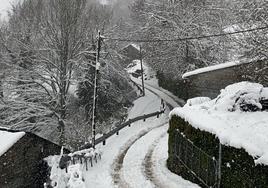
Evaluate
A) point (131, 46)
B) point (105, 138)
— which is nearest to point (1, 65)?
point (105, 138)

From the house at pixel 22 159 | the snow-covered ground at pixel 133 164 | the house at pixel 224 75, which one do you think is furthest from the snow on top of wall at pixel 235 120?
the house at pixel 22 159

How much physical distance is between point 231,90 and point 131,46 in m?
48.6

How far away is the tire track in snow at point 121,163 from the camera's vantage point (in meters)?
16.3

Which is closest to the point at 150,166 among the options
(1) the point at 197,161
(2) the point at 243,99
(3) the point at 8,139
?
(1) the point at 197,161

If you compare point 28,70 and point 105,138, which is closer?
point 105,138

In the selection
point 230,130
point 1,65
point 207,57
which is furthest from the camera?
point 207,57

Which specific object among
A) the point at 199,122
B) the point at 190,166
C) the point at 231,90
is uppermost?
the point at 231,90

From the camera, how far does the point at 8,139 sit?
17.2 metres

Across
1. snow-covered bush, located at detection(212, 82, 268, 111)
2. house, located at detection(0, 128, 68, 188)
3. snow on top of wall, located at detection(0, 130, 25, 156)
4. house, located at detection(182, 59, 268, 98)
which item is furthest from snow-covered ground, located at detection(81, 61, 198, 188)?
house, located at detection(182, 59, 268, 98)

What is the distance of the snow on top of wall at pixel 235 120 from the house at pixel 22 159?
7471mm

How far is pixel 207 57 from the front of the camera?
34.2 meters

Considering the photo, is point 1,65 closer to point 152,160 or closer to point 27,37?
point 27,37

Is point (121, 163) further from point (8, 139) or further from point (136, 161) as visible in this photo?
point (8, 139)

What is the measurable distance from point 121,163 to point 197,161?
18.3ft
